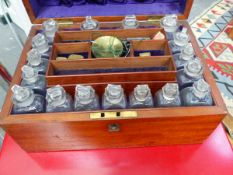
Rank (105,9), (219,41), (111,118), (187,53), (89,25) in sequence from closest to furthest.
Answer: (111,118) → (187,53) → (89,25) → (105,9) → (219,41)

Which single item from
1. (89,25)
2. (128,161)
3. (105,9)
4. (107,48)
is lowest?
(128,161)

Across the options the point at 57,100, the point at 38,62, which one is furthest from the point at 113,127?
the point at 38,62

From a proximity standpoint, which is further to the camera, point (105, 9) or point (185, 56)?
point (105, 9)

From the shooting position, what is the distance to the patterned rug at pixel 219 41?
128cm

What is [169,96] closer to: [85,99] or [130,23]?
[85,99]

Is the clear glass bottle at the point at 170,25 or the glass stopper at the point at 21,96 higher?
the clear glass bottle at the point at 170,25

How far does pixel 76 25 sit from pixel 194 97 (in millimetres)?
419

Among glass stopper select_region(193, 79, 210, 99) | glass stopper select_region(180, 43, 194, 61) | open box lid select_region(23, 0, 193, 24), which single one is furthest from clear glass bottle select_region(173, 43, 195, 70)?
open box lid select_region(23, 0, 193, 24)

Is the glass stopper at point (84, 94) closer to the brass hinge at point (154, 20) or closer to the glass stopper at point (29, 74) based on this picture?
the glass stopper at point (29, 74)

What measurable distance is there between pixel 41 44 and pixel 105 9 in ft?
0.99

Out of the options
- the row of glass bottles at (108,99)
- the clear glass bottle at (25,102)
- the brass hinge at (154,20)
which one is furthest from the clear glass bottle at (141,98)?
the brass hinge at (154,20)

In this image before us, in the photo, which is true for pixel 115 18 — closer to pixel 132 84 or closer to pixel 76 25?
pixel 76 25

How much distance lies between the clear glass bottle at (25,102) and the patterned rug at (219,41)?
3.26ft

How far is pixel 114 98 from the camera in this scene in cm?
47
